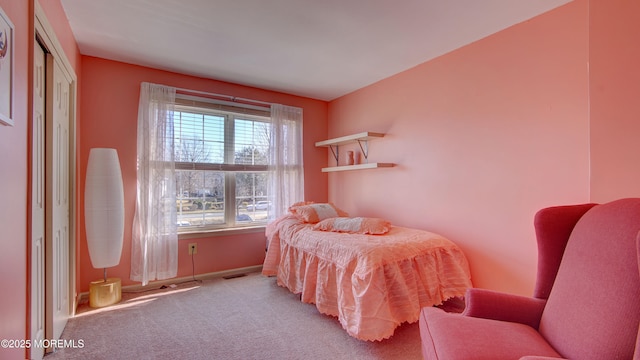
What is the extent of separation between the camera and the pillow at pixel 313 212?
319 cm

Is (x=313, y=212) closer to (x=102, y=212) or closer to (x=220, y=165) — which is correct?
(x=220, y=165)

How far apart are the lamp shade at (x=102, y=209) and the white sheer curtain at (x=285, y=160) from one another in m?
1.62

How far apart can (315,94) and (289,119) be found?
53 centimetres

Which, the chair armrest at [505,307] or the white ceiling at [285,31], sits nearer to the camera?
the chair armrest at [505,307]

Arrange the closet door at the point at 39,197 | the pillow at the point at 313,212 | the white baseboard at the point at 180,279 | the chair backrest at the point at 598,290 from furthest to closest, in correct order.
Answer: the pillow at the point at 313,212 → the white baseboard at the point at 180,279 → the closet door at the point at 39,197 → the chair backrest at the point at 598,290

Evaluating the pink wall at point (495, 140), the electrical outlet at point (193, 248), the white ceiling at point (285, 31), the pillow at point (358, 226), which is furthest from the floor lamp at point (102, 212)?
the pink wall at point (495, 140)

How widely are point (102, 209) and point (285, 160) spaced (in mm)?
1961

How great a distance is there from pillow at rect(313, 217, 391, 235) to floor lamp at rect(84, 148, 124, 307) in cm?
176

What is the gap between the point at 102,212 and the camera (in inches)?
96.3

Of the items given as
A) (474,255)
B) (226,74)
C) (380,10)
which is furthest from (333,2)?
(474,255)

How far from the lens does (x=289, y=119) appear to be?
380 centimetres

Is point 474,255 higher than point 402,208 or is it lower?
lower

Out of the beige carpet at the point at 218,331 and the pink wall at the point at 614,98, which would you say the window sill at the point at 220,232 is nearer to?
the beige carpet at the point at 218,331

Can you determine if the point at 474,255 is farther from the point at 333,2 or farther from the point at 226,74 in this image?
the point at 226,74
